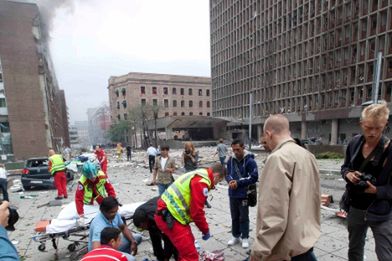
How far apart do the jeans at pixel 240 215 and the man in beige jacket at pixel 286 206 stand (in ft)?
6.78

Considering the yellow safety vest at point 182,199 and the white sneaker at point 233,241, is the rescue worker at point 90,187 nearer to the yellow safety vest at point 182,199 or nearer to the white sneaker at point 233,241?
the yellow safety vest at point 182,199

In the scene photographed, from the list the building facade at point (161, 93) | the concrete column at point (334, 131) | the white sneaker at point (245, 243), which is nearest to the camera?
the white sneaker at point (245, 243)

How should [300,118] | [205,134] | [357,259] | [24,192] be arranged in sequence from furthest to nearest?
[205,134]
[300,118]
[24,192]
[357,259]

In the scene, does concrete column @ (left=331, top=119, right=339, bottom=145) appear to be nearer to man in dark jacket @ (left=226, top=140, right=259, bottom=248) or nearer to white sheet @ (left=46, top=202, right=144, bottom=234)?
man in dark jacket @ (left=226, top=140, right=259, bottom=248)

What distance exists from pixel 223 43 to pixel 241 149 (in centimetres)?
6004

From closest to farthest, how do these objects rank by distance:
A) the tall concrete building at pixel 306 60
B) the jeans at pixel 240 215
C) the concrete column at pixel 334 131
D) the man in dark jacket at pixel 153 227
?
the man in dark jacket at pixel 153 227, the jeans at pixel 240 215, the tall concrete building at pixel 306 60, the concrete column at pixel 334 131

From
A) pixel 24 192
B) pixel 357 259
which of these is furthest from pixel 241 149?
pixel 24 192

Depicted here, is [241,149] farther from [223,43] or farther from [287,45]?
[223,43]

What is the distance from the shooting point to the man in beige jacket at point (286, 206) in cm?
170

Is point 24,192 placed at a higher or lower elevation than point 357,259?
lower

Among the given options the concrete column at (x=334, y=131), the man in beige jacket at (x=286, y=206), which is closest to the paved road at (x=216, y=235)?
the man in beige jacket at (x=286, y=206)

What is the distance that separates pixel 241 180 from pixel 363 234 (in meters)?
1.65

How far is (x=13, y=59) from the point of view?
84.4 ft

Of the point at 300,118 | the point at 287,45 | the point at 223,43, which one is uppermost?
the point at 223,43
